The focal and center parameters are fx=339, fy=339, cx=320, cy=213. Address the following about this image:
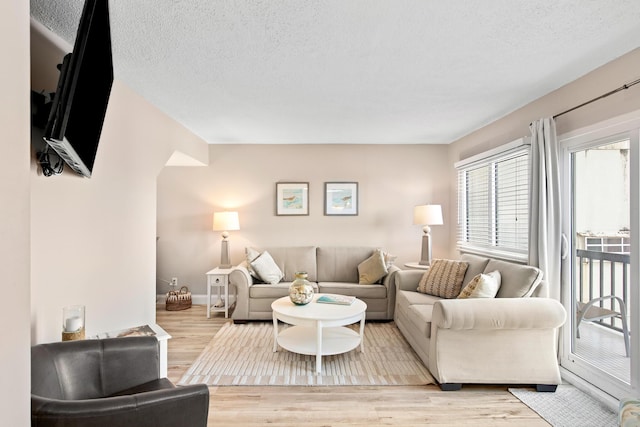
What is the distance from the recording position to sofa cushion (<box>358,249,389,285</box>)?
14.3 feet

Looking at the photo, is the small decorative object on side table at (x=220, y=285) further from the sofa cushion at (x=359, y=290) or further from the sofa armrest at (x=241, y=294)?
the sofa cushion at (x=359, y=290)

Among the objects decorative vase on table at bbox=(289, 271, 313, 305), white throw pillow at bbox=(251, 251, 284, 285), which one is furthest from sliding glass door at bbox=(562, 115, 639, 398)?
white throw pillow at bbox=(251, 251, 284, 285)

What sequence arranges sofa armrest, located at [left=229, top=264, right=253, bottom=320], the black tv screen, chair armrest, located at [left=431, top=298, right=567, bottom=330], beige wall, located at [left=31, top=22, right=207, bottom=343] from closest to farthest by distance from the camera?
the black tv screen, beige wall, located at [left=31, top=22, right=207, bottom=343], chair armrest, located at [left=431, top=298, right=567, bottom=330], sofa armrest, located at [left=229, top=264, right=253, bottom=320]

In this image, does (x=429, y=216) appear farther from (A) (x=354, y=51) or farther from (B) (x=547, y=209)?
(A) (x=354, y=51)

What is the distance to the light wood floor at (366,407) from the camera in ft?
7.30

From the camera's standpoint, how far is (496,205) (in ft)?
13.1

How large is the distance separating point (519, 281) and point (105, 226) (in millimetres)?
3282

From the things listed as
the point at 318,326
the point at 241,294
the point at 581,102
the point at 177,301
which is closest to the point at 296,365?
the point at 318,326

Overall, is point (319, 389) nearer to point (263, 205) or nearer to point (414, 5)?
point (414, 5)

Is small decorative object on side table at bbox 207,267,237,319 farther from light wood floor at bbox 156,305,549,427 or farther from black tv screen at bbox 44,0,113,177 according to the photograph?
black tv screen at bbox 44,0,113,177

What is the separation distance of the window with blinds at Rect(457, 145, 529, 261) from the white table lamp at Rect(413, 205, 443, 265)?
0.43 metres

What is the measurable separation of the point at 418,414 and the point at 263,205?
3.52 m

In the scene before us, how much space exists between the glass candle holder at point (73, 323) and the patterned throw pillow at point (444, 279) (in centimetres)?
313

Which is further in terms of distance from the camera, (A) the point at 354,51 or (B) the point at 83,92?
(A) the point at 354,51
